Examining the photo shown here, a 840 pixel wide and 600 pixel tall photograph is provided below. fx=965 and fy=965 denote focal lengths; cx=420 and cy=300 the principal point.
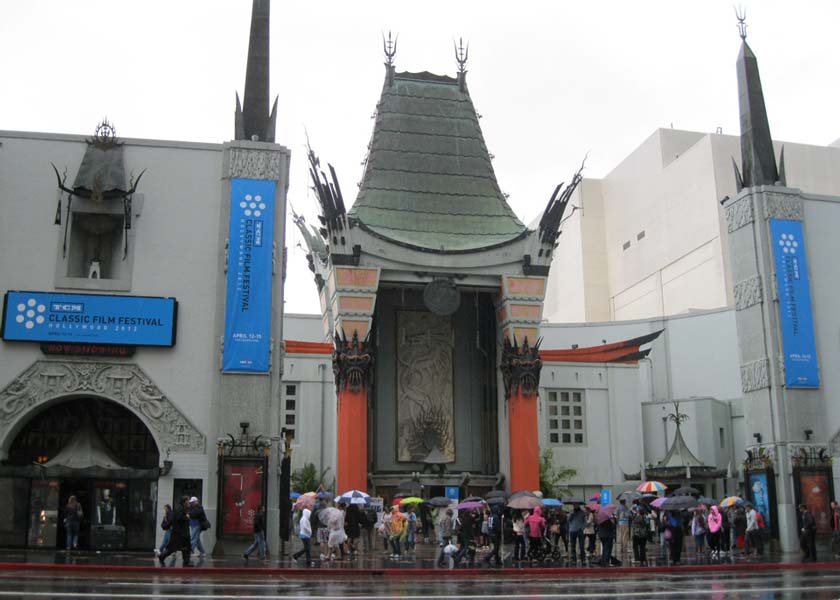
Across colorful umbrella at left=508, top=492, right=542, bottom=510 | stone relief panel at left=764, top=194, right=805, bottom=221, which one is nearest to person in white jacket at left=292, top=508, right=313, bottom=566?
colorful umbrella at left=508, top=492, right=542, bottom=510

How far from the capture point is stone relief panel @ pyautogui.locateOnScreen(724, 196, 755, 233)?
109 feet

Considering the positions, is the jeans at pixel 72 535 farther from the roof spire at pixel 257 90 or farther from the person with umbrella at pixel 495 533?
the roof spire at pixel 257 90

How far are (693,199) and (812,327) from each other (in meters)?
37.6

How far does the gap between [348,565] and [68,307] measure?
10823 millimetres

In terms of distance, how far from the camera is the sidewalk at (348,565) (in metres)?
20.2

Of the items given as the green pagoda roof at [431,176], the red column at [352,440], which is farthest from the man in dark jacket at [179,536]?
the green pagoda roof at [431,176]

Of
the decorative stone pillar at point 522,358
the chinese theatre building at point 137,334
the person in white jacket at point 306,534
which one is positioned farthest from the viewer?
the decorative stone pillar at point 522,358

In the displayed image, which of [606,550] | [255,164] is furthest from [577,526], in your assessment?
[255,164]

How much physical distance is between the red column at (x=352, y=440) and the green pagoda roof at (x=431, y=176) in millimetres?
7086

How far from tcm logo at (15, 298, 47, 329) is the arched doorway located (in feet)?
8.13

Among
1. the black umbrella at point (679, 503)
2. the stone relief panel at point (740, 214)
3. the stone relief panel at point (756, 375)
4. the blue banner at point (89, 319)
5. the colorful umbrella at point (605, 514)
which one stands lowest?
the colorful umbrella at point (605, 514)

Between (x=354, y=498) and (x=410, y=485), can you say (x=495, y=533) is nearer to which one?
(x=354, y=498)

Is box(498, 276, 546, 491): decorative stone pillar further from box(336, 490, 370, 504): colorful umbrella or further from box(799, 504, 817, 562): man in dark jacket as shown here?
box(799, 504, 817, 562): man in dark jacket

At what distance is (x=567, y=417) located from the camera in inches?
1875
